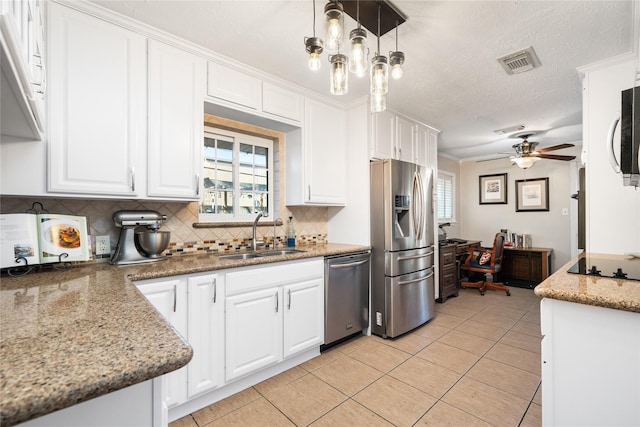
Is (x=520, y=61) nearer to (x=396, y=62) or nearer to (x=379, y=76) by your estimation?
(x=396, y=62)

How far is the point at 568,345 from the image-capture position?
1.08 metres

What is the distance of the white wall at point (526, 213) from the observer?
470cm

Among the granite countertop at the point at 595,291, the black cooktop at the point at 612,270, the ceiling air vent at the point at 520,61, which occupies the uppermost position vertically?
the ceiling air vent at the point at 520,61

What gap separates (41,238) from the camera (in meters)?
1.50

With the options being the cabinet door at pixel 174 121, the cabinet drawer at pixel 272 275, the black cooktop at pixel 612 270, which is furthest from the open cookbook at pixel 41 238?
the black cooktop at pixel 612 270

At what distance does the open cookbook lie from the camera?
4.59 ft

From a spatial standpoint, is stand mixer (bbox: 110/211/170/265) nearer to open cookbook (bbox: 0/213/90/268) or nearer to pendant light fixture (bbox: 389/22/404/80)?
open cookbook (bbox: 0/213/90/268)

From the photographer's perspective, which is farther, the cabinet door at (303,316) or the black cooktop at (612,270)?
the cabinet door at (303,316)

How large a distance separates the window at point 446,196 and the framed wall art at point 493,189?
544 millimetres

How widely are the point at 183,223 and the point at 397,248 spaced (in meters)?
1.93

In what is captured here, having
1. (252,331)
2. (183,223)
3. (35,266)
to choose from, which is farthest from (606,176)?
(35,266)

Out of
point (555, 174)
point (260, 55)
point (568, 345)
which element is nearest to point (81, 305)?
point (568, 345)

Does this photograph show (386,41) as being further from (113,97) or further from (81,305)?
(81,305)

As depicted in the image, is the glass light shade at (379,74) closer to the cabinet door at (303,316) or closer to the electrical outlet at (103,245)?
the cabinet door at (303,316)
